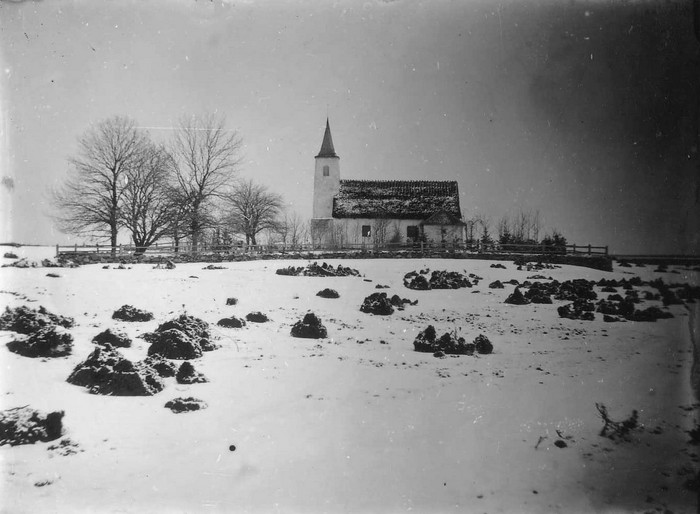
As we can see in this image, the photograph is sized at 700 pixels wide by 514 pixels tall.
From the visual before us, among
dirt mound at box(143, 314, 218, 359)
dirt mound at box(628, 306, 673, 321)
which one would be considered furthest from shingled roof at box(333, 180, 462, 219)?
dirt mound at box(143, 314, 218, 359)

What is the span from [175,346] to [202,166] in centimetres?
397

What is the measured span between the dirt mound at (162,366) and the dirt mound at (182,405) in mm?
800

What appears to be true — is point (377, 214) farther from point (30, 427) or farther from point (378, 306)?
point (30, 427)

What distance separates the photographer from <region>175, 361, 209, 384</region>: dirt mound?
18.2ft

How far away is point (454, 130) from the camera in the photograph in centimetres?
772

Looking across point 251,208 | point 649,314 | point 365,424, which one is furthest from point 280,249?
point 365,424

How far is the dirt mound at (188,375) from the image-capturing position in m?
5.54

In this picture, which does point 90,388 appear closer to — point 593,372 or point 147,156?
point 147,156

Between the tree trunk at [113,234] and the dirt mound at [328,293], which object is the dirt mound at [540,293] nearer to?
the dirt mound at [328,293]

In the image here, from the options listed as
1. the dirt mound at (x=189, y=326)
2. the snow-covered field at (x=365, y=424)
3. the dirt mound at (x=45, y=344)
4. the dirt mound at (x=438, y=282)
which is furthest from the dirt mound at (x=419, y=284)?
the dirt mound at (x=45, y=344)

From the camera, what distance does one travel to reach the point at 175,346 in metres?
6.26

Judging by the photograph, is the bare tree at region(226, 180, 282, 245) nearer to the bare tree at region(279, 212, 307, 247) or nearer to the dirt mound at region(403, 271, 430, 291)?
the bare tree at region(279, 212, 307, 247)

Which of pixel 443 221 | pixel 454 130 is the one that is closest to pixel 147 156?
pixel 454 130

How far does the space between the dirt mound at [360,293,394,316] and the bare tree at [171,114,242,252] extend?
12.2ft
